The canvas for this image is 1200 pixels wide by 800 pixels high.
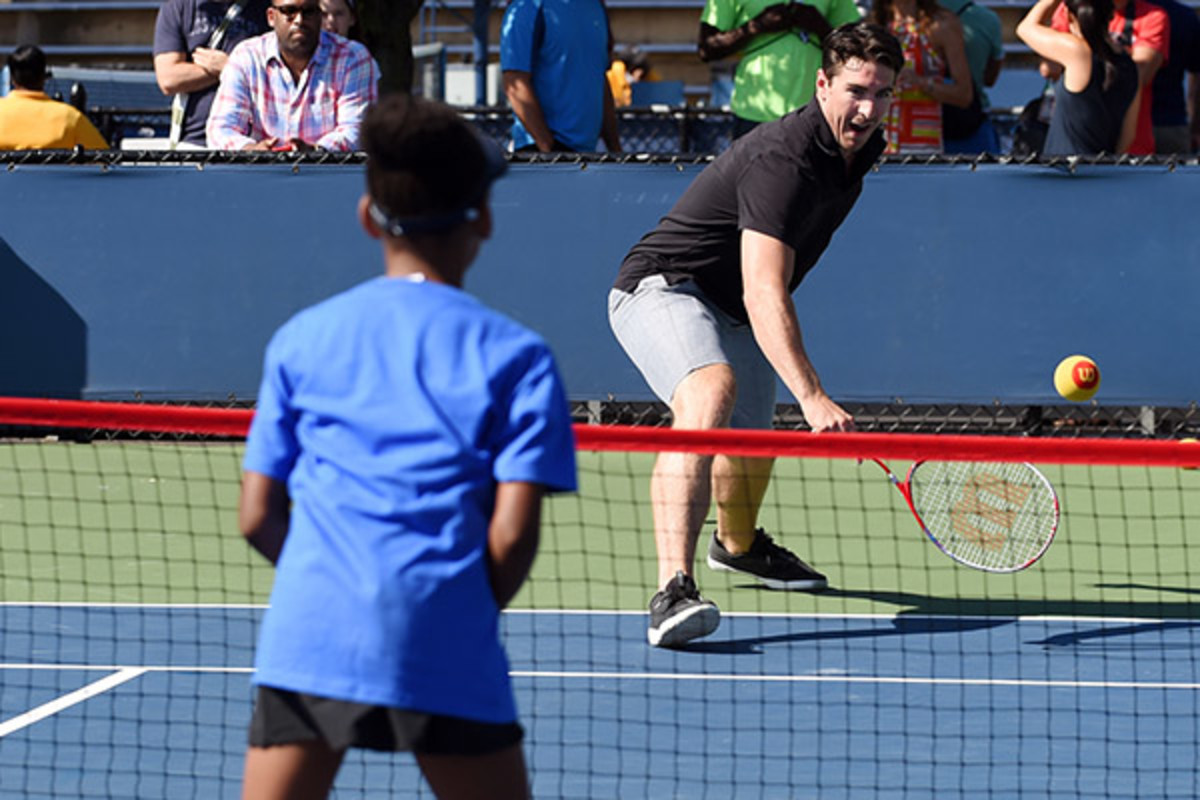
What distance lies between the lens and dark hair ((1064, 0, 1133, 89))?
999 cm

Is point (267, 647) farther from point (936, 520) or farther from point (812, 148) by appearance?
point (936, 520)

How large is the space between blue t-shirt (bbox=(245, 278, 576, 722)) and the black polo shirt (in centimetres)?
361

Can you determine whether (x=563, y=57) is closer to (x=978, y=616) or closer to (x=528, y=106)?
(x=528, y=106)

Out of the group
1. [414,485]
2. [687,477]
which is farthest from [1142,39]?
[414,485]

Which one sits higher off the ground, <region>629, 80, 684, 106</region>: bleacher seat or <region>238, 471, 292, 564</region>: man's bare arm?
<region>238, 471, 292, 564</region>: man's bare arm

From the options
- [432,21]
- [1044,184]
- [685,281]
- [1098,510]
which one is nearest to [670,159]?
[1044,184]

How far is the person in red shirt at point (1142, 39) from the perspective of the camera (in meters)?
10.6

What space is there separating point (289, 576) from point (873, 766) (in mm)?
2623

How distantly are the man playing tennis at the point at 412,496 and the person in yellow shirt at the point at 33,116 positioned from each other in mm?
8303

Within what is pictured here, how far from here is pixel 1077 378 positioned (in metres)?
9.80

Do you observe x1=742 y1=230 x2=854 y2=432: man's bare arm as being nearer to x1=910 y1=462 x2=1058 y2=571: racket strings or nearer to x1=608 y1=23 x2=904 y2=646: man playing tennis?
x1=608 y1=23 x2=904 y2=646: man playing tennis

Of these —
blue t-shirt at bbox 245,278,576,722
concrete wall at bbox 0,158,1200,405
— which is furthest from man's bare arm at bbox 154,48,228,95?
blue t-shirt at bbox 245,278,576,722

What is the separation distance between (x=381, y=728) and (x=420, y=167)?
761mm

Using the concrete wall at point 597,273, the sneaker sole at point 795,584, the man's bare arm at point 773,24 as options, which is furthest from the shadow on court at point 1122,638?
the man's bare arm at point 773,24
